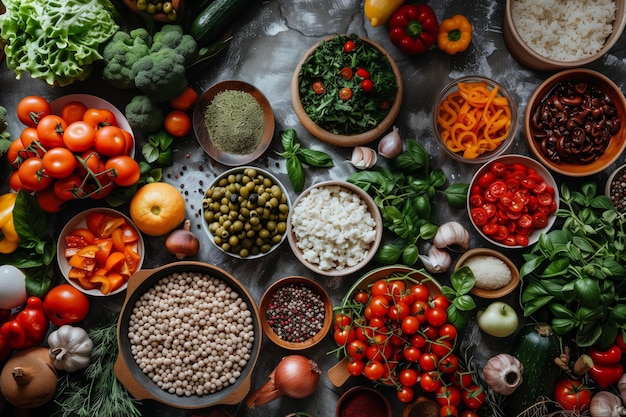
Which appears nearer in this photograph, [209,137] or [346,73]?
[346,73]

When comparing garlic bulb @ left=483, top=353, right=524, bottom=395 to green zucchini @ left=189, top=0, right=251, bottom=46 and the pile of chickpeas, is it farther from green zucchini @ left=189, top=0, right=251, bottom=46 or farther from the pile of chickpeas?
green zucchini @ left=189, top=0, right=251, bottom=46

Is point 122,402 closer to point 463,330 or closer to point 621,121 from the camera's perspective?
point 463,330

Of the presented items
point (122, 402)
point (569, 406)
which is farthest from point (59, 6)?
point (569, 406)

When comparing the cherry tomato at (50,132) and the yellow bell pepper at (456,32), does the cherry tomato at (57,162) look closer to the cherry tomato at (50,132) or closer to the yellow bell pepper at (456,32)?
the cherry tomato at (50,132)

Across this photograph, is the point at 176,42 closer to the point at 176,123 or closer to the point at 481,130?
the point at 176,123

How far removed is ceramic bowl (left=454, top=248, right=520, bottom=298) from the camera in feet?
7.33

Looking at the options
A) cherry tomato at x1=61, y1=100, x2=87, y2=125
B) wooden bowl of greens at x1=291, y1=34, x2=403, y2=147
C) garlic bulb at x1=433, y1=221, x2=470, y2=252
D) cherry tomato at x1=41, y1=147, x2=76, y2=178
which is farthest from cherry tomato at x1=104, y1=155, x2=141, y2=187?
garlic bulb at x1=433, y1=221, x2=470, y2=252

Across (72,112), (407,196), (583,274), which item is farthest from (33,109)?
(583,274)

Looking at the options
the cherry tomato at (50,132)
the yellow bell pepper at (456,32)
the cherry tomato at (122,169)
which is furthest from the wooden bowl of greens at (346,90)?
the cherry tomato at (50,132)

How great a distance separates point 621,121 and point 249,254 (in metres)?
1.64

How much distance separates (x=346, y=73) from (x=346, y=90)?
8cm

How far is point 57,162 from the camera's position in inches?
80.5

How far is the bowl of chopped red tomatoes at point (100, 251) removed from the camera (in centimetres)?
220

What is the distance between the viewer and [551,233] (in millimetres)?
2213
